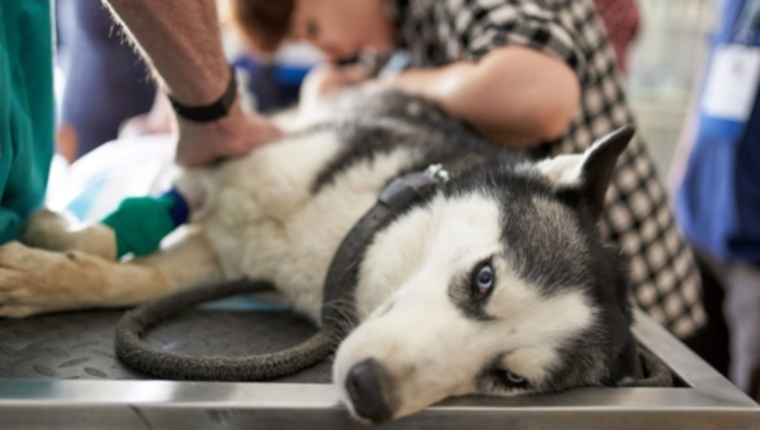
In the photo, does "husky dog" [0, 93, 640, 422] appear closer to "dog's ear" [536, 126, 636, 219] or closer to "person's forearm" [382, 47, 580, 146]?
"dog's ear" [536, 126, 636, 219]

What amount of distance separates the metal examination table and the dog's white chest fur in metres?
0.26

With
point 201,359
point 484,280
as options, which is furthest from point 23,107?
point 484,280

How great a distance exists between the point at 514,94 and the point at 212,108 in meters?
0.69

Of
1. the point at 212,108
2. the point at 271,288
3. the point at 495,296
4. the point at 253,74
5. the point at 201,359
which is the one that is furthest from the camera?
the point at 253,74

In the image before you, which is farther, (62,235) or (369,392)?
(62,235)

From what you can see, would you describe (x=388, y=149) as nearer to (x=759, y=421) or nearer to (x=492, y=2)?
(x=492, y=2)

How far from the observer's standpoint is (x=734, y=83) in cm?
228

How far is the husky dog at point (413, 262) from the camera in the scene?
0.90 metres

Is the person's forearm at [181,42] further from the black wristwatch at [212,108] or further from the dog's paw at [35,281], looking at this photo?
the dog's paw at [35,281]

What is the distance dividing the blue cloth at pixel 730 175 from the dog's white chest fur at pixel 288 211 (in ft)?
4.84

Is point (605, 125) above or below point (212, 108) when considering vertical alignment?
below

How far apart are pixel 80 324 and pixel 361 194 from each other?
0.56 m

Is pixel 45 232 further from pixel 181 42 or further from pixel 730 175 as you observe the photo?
pixel 730 175

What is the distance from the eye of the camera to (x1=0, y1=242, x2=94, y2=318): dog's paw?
1010 mm
